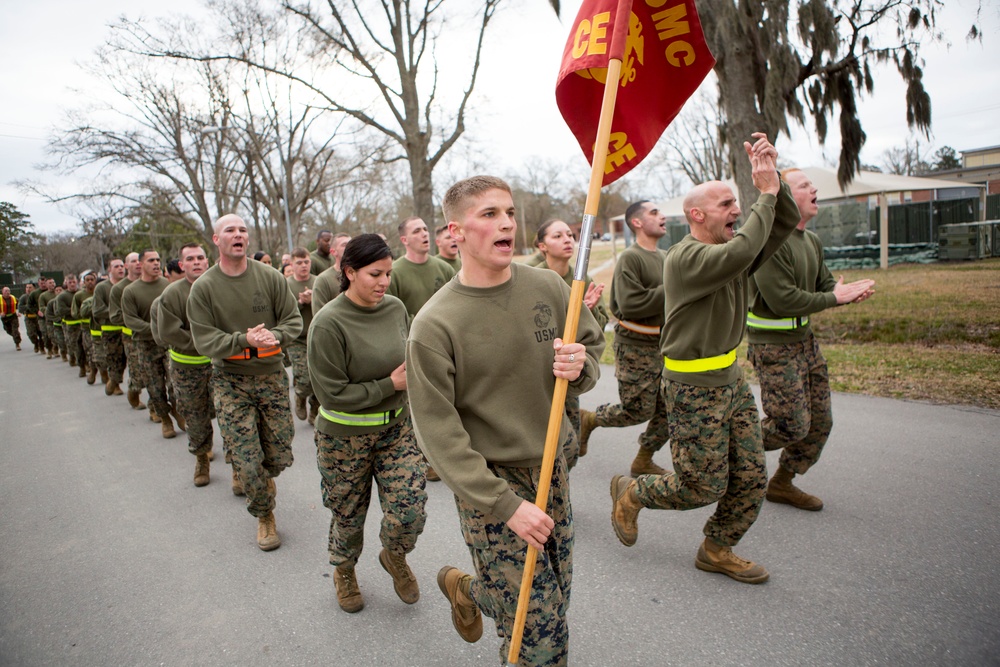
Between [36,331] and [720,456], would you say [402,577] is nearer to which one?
[720,456]

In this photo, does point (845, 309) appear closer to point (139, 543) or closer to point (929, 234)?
point (139, 543)

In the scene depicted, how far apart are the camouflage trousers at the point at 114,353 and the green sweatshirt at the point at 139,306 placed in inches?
127

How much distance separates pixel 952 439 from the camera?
5527mm

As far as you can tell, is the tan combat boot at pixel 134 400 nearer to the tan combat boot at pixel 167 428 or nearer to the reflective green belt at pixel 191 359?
the tan combat boot at pixel 167 428

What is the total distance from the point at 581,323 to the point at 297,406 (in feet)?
20.9

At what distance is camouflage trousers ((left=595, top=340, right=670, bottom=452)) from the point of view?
17.3ft

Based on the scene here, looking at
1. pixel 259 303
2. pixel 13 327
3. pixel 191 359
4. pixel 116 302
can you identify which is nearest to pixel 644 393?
pixel 259 303

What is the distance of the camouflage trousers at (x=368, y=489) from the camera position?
367 centimetres

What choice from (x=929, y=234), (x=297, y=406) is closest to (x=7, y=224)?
(x=297, y=406)

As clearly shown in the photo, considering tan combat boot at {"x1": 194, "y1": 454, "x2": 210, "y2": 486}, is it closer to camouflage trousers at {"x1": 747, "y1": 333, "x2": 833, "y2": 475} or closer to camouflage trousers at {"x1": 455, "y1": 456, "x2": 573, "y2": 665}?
camouflage trousers at {"x1": 455, "y1": 456, "x2": 573, "y2": 665}

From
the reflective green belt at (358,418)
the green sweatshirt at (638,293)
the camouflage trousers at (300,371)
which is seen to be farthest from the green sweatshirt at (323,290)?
the camouflage trousers at (300,371)

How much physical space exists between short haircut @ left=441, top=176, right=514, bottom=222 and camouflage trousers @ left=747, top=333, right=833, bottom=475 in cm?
266

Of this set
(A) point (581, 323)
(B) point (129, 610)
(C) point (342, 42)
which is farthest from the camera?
(C) point (342, 42)

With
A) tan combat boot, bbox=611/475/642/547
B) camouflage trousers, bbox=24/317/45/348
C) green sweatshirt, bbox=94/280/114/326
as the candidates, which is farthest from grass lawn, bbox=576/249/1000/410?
camouflage trousers, bbox=24/317/45/348
